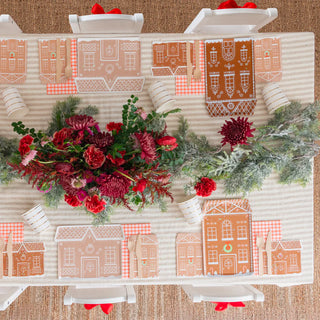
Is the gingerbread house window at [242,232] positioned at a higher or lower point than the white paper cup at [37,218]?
lower

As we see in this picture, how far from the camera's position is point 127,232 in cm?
172

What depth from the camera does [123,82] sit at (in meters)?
1.70

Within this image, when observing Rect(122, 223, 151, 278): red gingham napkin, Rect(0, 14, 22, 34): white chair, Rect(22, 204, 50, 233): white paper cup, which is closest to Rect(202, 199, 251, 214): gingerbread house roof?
Rect(122, 223, 151, 278): red gingham napkin

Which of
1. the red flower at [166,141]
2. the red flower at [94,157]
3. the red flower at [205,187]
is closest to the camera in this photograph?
the red flower at [94,157]

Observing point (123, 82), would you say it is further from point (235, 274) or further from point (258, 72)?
point (235, 274)

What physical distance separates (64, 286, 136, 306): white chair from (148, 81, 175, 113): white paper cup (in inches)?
35.9

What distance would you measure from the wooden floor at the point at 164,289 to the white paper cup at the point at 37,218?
94 cm

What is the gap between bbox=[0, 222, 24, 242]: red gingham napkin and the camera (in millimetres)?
1683

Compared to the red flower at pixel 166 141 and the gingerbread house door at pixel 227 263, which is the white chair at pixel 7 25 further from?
the gingerbread house door at pixel 227 263

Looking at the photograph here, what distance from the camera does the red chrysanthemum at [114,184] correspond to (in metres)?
1.27

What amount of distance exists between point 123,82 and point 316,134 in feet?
3.24

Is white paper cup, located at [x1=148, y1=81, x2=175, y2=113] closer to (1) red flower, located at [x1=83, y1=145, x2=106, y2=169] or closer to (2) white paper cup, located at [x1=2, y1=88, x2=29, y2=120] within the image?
(1) red flower, located at [x1=83, y1=145, x2=106, y2=169]

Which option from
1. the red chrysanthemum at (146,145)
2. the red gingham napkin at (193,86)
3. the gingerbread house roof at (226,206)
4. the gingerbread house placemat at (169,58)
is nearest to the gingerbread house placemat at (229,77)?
the red gingham napkin at (193,86)

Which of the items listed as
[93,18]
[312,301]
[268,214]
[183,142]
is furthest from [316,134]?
[312,301]
